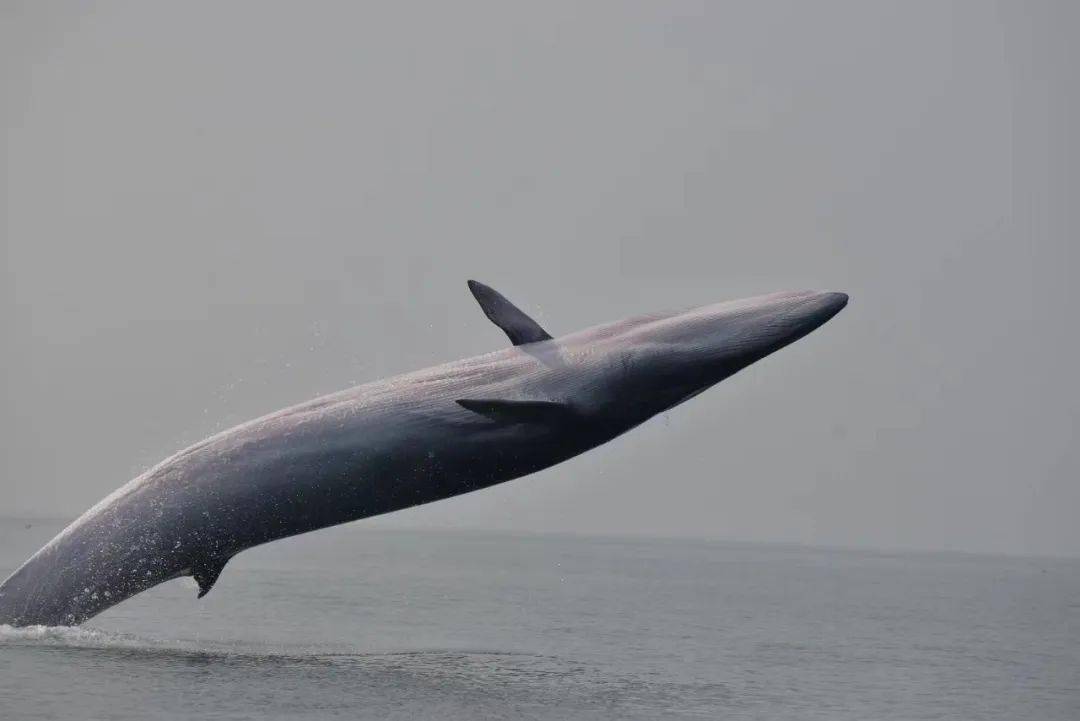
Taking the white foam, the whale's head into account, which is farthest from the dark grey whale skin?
the white foam

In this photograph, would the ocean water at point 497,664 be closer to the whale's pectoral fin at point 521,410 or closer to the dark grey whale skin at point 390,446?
the dark grey whale skin at point 390,446

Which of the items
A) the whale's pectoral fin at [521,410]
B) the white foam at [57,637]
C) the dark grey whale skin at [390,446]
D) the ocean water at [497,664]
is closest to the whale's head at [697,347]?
the dark grey whale skin at [390,446]

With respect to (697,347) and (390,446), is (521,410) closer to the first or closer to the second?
(390,446)

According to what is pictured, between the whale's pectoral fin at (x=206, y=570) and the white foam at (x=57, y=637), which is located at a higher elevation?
the whale's pectoral fin at (x=206, y=570)

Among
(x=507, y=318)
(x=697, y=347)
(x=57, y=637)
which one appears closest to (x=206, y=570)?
(x=57, y=637)

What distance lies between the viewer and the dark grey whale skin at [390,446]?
651 inches

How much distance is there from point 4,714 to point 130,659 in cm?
464

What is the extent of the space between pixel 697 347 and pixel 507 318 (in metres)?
2.95

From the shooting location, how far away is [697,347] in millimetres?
16406

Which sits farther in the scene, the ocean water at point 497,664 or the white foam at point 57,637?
the white foam at point 57,637

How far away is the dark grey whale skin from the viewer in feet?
54.2

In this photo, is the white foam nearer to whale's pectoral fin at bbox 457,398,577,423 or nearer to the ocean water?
the ocean water

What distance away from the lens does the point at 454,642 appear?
2978cm

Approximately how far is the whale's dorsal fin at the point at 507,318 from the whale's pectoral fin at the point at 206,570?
552cm
